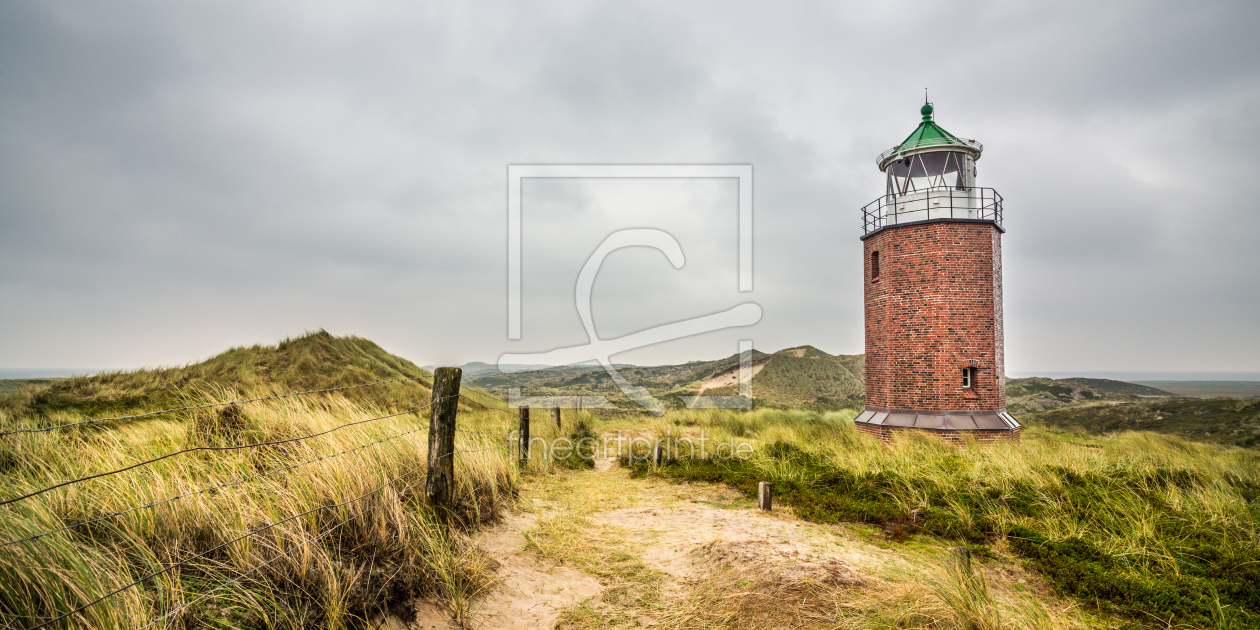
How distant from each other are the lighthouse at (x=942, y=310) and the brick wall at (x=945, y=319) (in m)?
0.02

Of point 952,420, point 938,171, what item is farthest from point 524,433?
point 938,171

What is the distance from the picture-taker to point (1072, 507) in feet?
21.9

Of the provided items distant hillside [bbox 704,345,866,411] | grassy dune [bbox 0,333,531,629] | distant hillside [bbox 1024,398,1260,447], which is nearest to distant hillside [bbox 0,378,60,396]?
grassy dune [bbox 0,333,531,629]

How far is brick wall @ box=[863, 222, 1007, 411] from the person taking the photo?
13016mm

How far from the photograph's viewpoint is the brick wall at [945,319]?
1302 centimetres

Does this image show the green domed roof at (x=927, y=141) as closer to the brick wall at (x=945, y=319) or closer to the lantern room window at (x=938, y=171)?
the lantern room window at (x=938, y=171)

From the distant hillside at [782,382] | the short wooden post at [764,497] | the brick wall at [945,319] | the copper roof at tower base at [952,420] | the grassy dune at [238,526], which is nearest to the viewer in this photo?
the grassy dune at [238,526]

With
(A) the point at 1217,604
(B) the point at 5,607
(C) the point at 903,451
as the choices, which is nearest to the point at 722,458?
(C) the point at 903,451

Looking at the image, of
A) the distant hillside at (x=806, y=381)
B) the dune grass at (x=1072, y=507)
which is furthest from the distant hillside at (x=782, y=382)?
the dune grass at (x=1072, y=507)

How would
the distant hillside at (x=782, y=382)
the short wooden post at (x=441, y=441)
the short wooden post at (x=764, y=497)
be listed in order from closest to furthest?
the short wooden post at (x=441, y=441) → the short wooden post at (x=764, y=497) → the distant hillside at (x=782, y=382)

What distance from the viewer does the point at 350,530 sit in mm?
3975

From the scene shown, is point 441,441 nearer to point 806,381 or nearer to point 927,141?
point 927,141

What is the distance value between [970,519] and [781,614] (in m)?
3.84

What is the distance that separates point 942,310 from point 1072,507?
718 cm
